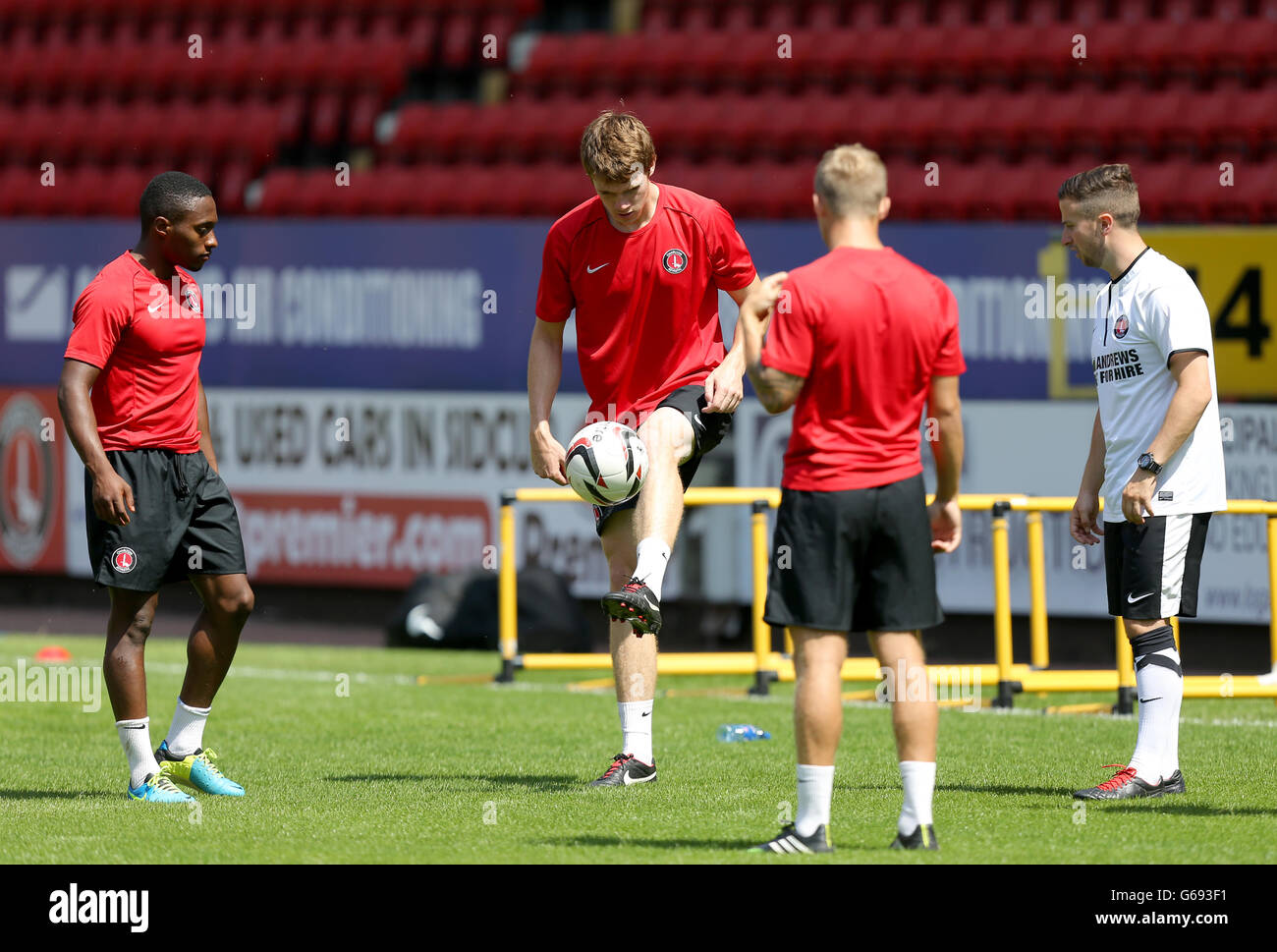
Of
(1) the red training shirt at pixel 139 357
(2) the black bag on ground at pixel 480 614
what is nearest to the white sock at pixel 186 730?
(1) the red training shirt at pixel 139 357

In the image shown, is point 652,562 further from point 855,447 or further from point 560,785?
point 855,447

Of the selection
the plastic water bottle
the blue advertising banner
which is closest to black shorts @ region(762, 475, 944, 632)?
the plastic water bottle

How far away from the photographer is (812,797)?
506 centimetres

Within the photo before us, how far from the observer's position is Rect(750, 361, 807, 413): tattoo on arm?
4910mm

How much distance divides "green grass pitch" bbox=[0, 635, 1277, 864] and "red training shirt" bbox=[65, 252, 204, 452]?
1.25 metres

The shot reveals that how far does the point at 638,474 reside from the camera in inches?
258

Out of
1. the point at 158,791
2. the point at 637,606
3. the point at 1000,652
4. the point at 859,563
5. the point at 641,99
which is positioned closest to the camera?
the point at 859,563

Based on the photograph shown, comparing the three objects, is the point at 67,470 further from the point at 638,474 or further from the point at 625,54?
the point at 638,474

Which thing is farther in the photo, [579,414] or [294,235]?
[294,235]

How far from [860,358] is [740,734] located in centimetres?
359

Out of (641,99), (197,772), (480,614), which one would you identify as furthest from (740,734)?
(641,99)

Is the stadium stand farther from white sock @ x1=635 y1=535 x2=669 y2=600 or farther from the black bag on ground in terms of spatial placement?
white sock @ x1=635 y1=535 x2=669 y2=600
